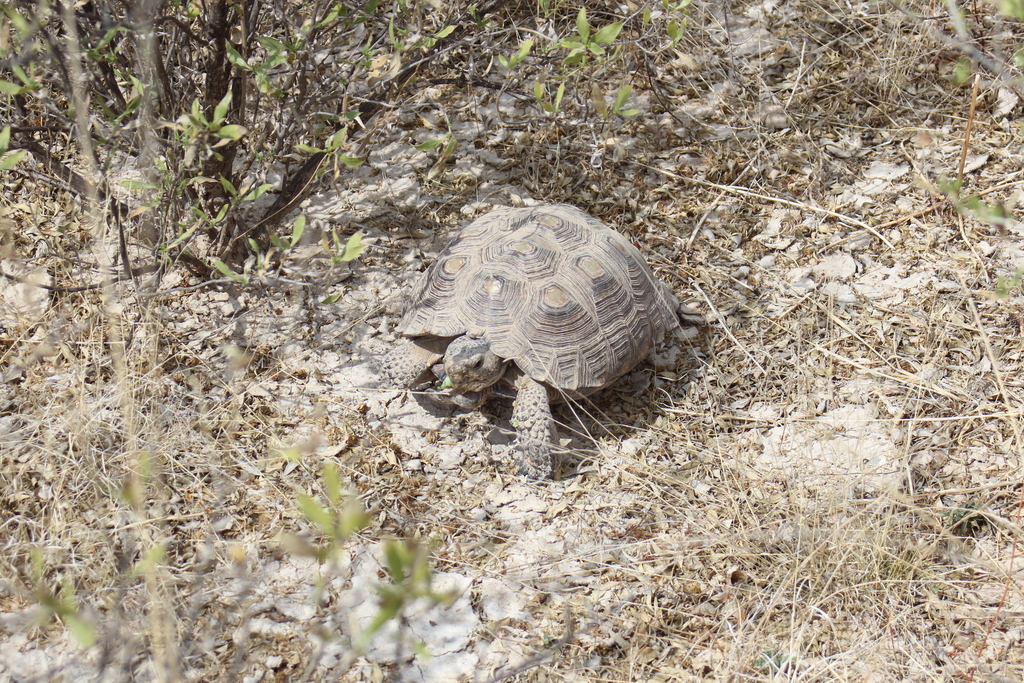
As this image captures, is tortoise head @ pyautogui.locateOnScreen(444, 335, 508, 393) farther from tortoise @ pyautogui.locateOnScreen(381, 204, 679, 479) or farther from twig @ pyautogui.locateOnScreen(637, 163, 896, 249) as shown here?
twig @ pyautogui.locateOnScreen(637, 163, 896, 249)

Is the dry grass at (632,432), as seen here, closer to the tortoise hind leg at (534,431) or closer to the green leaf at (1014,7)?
the tortoise hind leg at (534,431)

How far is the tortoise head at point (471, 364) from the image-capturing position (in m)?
3.06

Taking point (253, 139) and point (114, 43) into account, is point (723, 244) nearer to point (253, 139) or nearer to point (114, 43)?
point (253, 139)

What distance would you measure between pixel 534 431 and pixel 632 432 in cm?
50

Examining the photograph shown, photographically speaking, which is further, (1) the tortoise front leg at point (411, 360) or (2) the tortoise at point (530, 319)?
(1) the tortoise front leg at point (411, 360)

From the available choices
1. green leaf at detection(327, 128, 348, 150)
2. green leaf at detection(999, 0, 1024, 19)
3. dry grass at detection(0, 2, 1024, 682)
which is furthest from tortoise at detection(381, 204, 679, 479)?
green leaf at detection(999, 0, 1024, 19)

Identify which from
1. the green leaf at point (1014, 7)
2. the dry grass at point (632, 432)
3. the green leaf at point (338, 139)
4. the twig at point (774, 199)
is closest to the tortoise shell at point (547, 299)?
the dry grass at point (632, 432)

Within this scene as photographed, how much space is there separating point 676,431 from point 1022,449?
1.29m

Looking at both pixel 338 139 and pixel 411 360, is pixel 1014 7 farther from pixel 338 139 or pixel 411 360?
pixel 411 360

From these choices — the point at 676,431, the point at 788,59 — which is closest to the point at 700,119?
the point at 788,59

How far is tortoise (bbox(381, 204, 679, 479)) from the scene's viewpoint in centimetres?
316

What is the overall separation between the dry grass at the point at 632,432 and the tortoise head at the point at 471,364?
33 centimetres

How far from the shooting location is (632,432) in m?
3.40

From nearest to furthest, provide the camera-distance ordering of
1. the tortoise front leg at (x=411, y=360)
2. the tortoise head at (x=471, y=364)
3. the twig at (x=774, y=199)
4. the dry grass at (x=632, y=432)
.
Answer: the dry grass at (x=632, y=432), the tortoise head at (x=471, y=364), the tortoise front leg at (x=411, y=360), the twig at (x=774, y=199)
